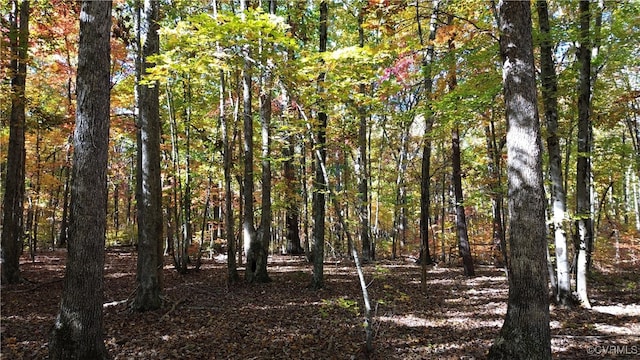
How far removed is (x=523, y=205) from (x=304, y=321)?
4955mm

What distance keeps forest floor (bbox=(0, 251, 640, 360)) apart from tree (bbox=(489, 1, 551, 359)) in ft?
5.09

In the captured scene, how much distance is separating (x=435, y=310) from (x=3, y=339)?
334 inches

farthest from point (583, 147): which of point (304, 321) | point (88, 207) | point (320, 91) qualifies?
point (88, 207)

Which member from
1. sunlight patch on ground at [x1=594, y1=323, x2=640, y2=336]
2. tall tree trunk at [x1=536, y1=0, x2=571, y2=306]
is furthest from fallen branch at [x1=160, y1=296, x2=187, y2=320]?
tall tree trunk at [x1=536, y1=0, x2=571, y2=306]

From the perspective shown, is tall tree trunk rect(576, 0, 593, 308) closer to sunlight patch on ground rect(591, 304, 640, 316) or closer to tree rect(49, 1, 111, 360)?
sunlight patch on ground rect(591, 304, 640, 316)

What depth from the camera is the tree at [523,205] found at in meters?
4.48

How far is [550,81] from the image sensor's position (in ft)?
27.4

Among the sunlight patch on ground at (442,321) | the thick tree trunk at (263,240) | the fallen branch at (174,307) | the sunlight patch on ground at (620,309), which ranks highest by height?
the thick tree trunk at (263,240)

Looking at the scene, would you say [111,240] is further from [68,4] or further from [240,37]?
[240,37]

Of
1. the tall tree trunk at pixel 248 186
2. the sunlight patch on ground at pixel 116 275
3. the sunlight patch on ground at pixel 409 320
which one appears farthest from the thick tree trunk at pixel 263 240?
the sunlight patch on ground at pixel 116 275

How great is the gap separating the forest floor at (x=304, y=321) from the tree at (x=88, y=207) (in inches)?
54.4

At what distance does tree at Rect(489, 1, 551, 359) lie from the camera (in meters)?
4.48

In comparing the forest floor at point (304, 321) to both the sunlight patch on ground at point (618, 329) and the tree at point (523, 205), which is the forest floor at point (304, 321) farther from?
the tree at point (523, 205)

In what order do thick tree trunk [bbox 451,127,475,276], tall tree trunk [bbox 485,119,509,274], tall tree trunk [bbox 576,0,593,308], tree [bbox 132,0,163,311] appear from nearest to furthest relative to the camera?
tree [bbox 132,0,163,311]
tall tree trunk [bbox 576,0,593,308]
tall tree trunk [bbox 485,119,509,274]
thick tree trunk [bbox 451,127,475,276]
